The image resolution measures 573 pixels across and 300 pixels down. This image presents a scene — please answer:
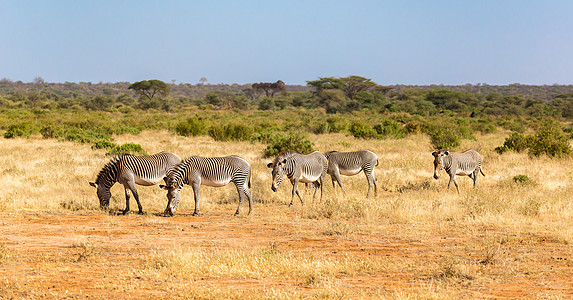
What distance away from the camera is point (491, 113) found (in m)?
63.7

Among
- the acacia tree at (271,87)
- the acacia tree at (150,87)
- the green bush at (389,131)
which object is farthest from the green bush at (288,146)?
the acacia tree at (271,87)

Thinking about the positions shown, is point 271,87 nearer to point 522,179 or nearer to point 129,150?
point 129,150

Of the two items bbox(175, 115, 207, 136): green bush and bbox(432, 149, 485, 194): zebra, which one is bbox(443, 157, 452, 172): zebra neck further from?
bbox(175, 115, 207, 136): green bush

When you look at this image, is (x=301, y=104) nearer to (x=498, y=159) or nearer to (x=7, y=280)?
(x=498, y=159)

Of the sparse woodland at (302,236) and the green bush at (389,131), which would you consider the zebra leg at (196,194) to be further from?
the green bush at (389,131)

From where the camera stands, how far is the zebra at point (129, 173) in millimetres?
11594

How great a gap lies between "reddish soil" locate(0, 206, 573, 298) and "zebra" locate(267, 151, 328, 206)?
4.72ft

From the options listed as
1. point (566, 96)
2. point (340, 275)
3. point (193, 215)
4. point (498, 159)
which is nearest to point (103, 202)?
point (193, 215)

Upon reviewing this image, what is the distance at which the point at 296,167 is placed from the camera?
41.4 feet

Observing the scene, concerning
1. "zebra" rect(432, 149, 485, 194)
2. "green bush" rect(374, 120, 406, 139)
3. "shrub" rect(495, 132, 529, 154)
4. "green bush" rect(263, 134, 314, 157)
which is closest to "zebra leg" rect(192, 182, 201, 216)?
"zebra" rect(432, 149, 485, 194)

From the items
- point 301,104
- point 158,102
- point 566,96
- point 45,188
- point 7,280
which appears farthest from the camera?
point 566,96

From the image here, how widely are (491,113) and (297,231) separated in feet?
193

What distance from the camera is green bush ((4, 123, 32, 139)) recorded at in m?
28.4

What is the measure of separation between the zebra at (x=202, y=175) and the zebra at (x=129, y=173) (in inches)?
17.3
